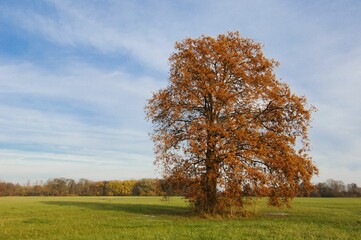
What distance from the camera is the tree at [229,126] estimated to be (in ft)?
88.1

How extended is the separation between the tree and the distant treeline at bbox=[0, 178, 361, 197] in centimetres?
8892

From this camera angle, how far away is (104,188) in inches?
5487

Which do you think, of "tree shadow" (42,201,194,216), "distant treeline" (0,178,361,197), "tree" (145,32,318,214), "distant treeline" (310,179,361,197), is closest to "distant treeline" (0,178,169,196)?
"distant treeline" (0,178,361,197)

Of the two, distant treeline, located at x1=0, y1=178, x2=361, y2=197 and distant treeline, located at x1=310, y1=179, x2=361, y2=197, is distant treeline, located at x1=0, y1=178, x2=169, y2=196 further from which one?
distant treeline, located at x1=310, y1=179, x2=361, y2=197

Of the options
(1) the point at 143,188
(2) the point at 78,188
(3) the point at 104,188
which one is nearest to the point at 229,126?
(1) the point at 143,188

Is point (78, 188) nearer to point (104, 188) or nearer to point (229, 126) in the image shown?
point (104, 188)

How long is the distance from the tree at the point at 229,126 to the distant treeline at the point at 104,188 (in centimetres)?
8892

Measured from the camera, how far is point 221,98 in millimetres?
28453

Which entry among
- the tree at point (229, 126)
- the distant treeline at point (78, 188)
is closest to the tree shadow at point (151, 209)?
the tree at point (229, 126)

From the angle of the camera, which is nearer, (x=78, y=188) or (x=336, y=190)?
(x=336, y=190)

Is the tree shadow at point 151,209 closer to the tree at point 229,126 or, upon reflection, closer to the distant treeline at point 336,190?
the tree at point 229,126

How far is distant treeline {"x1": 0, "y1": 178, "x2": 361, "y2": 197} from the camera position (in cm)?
12189

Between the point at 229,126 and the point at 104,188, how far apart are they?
4741 inches

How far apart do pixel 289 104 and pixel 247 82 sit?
3.96 meters
